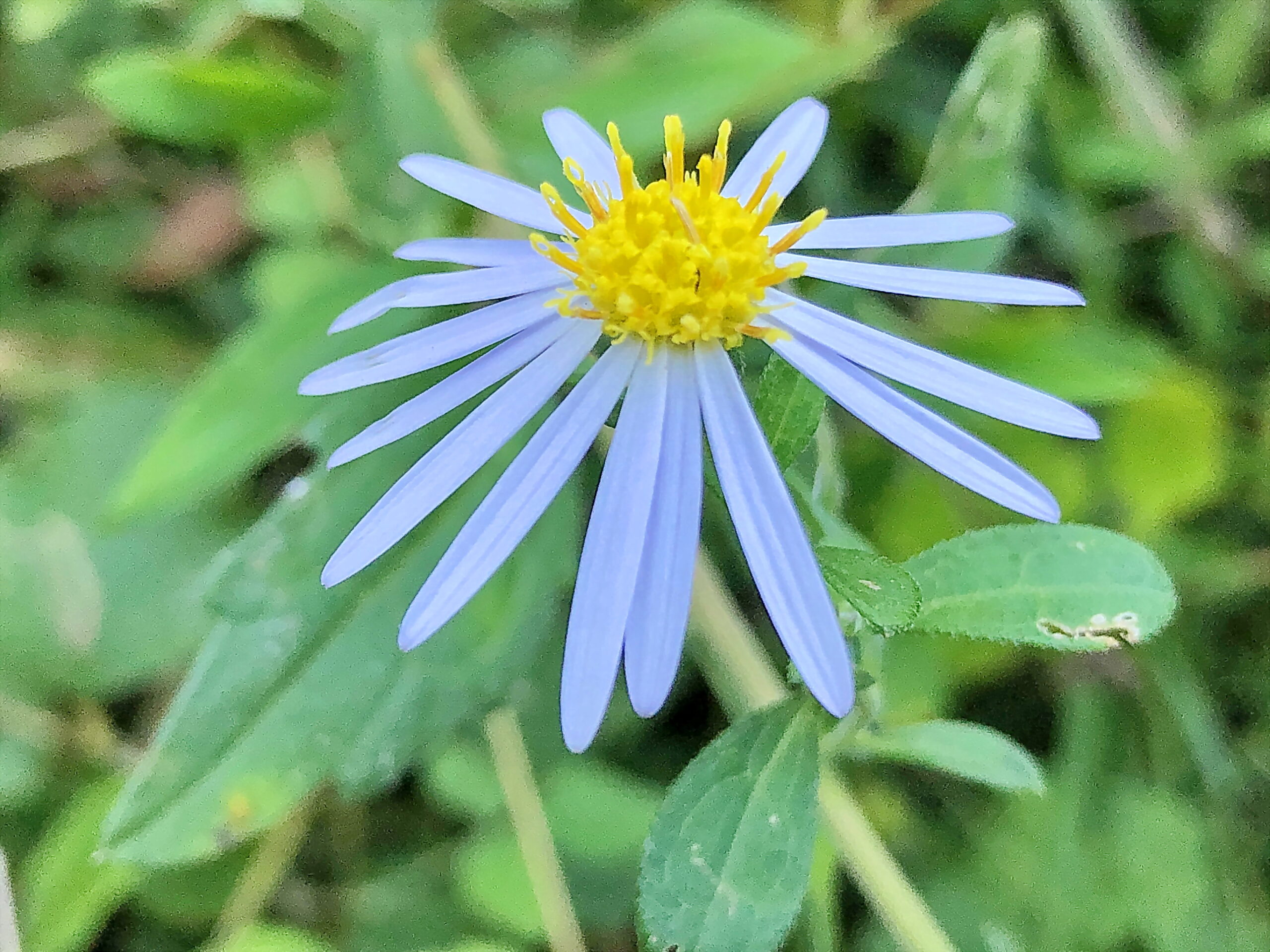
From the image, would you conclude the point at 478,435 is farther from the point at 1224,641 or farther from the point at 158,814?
the point at 1224,641

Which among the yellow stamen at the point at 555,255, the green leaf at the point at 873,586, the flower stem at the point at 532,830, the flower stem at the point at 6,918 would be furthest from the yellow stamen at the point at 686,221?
the flower stem at the point at 6,918

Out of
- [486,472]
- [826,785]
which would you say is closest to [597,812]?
[826,785]

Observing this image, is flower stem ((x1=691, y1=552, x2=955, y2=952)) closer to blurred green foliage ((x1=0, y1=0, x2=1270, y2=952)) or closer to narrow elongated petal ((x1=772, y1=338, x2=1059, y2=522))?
blurred green foliage ((x1=0, y1=0, x2=1270, y2=952))

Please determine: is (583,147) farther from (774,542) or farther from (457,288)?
(774,542)

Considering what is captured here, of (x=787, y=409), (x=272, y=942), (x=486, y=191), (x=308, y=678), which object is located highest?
(x=486, y=191)

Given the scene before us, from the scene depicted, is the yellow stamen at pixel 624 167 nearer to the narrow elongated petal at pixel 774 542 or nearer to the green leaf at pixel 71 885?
the narrow elongated petal at pixel 774 542

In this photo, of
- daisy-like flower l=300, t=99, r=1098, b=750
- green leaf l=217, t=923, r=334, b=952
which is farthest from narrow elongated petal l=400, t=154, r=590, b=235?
green leaf l=217, t=923, r=334, b=952

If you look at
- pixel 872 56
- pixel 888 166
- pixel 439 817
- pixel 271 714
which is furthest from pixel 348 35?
pixel 439 817
